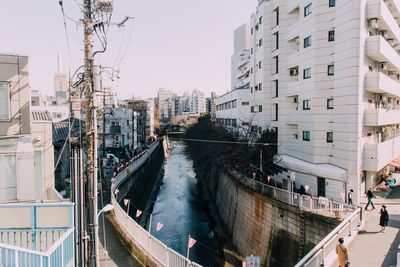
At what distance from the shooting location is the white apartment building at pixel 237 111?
156ft

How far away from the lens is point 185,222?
36.0m

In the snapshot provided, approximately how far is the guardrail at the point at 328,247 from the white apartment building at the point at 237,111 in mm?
26675

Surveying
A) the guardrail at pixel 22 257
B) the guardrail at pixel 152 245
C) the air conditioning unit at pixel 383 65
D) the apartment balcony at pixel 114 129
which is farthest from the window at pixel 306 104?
the apartment balcony at pixel 114 129

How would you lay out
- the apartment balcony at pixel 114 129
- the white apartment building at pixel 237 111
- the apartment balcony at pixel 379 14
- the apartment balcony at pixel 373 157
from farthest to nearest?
the apartment balcony at pixel 114 129 → the white apartment building at pixel 237 111 → the apartment balcony at pixel 373 157 → the apartment balcony at pixel 379 14

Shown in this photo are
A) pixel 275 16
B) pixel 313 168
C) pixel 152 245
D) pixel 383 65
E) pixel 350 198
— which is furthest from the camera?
pixel 275 16

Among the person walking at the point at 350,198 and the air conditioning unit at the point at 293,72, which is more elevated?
the air conditioning unit at the point at 293,72

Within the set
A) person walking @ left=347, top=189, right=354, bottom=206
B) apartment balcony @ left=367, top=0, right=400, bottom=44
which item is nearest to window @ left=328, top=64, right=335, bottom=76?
apartment balcony @ left=367, top=0, right=400, bottom=44

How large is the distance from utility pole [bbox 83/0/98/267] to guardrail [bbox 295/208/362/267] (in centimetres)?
623

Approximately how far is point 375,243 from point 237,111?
40461mm

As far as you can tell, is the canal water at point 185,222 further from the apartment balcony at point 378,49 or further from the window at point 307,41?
the apartment balcony at point 378,49

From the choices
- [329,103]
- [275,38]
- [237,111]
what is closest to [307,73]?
[329,103]

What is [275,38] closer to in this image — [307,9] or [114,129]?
[307,9]

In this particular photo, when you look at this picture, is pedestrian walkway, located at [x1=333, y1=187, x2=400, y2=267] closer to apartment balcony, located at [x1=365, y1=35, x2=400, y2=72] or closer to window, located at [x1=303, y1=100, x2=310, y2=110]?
window, located at [x1=303, y1=100, x2=310, y2=110]

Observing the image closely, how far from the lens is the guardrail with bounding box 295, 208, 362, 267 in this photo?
10.3 meters
